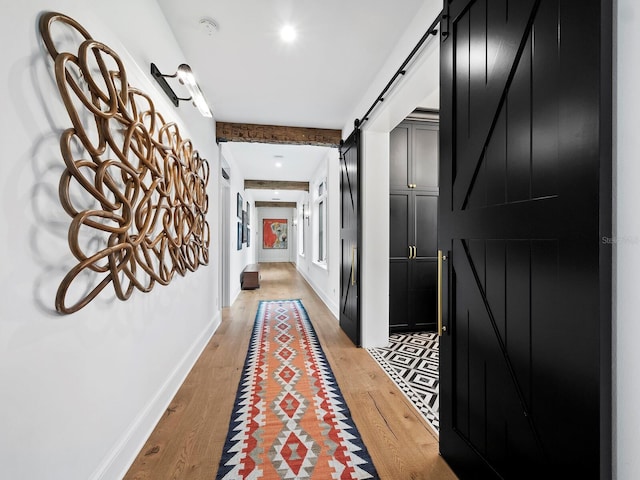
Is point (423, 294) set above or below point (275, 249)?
below

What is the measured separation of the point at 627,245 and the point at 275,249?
12881 millimetres

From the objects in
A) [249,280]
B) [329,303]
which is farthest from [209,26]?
[249,280]

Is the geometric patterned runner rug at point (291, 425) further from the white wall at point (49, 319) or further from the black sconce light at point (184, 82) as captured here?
the black sconce light at point (184, 82)

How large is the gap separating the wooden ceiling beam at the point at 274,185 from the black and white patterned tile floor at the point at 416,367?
536 cm

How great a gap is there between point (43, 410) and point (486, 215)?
1.78 m

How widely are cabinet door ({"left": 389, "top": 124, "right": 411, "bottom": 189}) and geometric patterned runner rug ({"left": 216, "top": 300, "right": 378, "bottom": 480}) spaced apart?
214 centimetres

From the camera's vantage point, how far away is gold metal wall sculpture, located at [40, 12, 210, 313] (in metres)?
1.12

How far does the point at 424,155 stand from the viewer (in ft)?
12.1

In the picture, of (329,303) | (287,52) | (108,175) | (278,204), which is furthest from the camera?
(278,204)

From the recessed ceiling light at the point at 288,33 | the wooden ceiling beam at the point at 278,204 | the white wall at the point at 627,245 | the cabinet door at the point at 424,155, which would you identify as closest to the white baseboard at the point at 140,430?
the white wall at the point at 627,245

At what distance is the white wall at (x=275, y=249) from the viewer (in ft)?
43.4

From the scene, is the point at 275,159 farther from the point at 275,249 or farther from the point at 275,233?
the point at 275,249

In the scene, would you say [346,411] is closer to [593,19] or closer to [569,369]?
[569,369]

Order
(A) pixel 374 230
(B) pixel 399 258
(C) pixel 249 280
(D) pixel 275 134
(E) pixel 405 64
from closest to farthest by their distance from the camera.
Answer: (E) pixel 405 64
(A) pixel 374 230
(B) pixel 399 258
(D) pixel 275 134
(C) pixel 249 280
